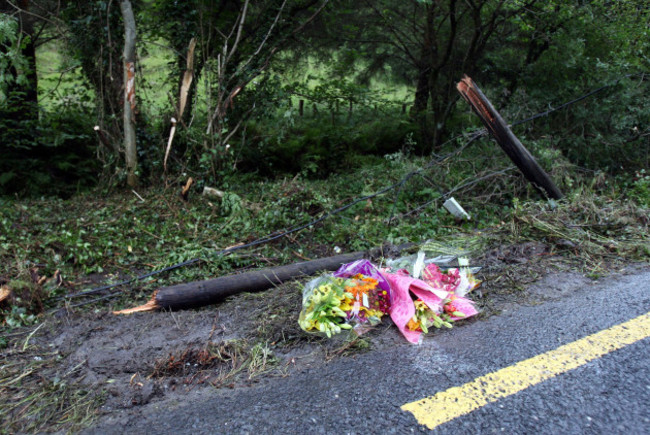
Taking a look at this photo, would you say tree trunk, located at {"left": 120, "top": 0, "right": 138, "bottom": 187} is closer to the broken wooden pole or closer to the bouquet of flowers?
the broken wooden pole

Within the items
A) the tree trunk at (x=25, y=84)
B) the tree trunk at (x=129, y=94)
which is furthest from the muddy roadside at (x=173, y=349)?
the tree trunk at (x=25, y=84)

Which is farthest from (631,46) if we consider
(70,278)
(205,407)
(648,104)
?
(70,278)

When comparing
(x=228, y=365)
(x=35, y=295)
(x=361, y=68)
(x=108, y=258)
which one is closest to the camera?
(x=228, y=365)

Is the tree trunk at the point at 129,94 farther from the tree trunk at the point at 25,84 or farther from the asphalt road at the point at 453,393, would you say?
the asphalt road at the point at 453,393

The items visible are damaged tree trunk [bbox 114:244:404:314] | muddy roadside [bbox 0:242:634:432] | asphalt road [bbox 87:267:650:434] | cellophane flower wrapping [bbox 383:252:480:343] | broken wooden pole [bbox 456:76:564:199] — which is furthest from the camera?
broken wooden pole [bbox 456:76:564:199]

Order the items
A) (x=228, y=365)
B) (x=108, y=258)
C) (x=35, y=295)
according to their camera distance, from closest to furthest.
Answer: (x=228, y=365) → (x=35, y=295) → (x=108, y=258)

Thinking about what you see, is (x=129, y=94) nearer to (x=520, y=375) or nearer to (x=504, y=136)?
(x=504, y=136)

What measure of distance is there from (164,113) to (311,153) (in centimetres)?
318

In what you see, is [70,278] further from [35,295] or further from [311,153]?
[311,153]

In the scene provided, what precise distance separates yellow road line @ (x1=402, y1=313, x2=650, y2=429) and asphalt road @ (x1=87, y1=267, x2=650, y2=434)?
1 cm

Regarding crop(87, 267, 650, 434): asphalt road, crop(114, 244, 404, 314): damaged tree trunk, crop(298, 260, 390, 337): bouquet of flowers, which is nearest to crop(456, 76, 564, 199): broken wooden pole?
crop(114, 244, 404, 314): damaged tree trunk

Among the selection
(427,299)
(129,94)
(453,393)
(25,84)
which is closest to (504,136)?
(427,299)

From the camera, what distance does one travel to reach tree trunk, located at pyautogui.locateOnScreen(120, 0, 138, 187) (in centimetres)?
681

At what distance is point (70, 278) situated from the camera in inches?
186
